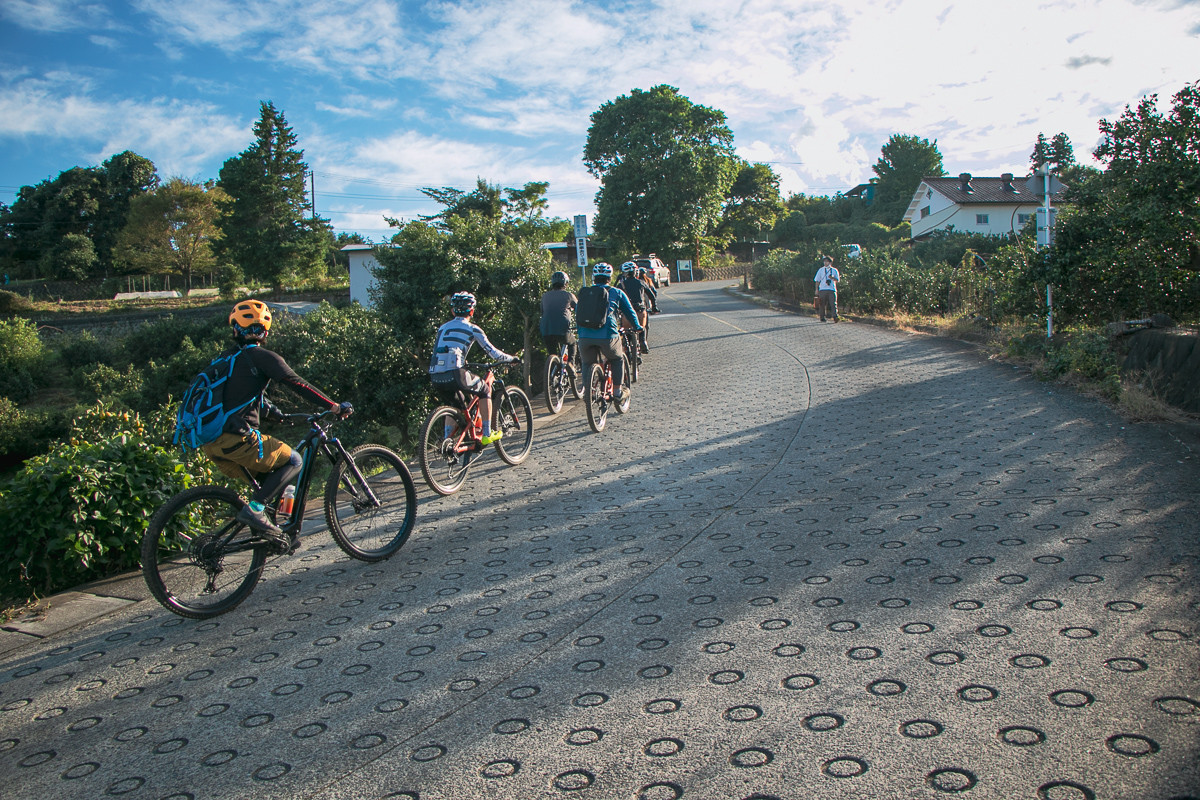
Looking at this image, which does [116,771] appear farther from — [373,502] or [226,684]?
[373,502]

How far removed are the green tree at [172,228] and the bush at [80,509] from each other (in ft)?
229

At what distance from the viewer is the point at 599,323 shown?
10148 millimetres

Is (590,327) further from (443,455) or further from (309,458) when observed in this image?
(309,458)

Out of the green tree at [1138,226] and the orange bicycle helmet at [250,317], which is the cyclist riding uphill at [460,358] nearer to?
the orange bicycle helmet at [250,317]

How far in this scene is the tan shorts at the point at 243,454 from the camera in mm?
4895

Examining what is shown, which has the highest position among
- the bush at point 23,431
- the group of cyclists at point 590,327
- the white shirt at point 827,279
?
the white shirt at point 827,279

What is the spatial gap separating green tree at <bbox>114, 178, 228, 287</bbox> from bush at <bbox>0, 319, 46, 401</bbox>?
2820cm

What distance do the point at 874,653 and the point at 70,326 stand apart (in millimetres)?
58772

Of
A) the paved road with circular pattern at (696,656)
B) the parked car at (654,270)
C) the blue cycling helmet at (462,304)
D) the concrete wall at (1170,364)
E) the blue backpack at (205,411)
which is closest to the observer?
the paved road with circular pattern at (696,656)

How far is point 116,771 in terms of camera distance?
10.2 feet

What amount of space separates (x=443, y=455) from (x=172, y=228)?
72306mm

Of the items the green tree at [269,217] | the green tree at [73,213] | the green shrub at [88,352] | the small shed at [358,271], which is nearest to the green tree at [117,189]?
the green tree at [73,213]

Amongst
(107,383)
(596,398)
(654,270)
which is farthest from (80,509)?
(654,270)

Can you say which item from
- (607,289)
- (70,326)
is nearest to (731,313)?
(607,289)
